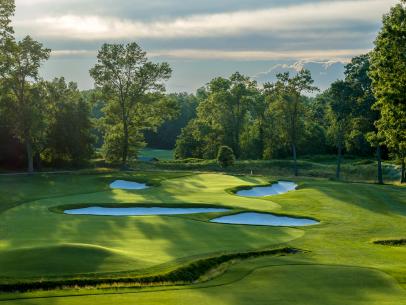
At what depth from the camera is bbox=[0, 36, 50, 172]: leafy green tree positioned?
208 feet

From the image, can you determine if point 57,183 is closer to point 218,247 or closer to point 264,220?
point 264,220

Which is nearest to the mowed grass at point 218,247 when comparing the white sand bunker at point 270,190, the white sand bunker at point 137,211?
the white sand bunker at point 137,211

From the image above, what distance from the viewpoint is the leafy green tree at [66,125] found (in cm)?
7300

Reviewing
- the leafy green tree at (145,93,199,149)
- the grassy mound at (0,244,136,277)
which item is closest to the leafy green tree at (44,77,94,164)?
the grassy mound at (0,244,136,277)

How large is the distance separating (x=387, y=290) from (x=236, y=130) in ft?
288

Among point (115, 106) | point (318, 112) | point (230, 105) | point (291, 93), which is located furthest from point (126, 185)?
point (318, 112)

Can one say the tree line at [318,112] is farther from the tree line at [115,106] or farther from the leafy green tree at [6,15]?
the leafy green tree at [6,15]

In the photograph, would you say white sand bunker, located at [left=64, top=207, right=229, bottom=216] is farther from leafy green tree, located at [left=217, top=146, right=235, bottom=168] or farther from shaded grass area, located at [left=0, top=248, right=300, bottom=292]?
leafy green tree, located at [left=217, top=146, right=235, bottom=168]

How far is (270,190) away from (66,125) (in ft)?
103

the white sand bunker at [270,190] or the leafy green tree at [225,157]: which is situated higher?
the leafy green tree at [225,157]

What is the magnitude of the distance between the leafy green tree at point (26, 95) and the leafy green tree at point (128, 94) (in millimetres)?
9671

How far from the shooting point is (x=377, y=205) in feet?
145

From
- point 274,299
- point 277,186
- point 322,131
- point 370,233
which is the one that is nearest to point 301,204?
point 370,233

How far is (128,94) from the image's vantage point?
249ft
